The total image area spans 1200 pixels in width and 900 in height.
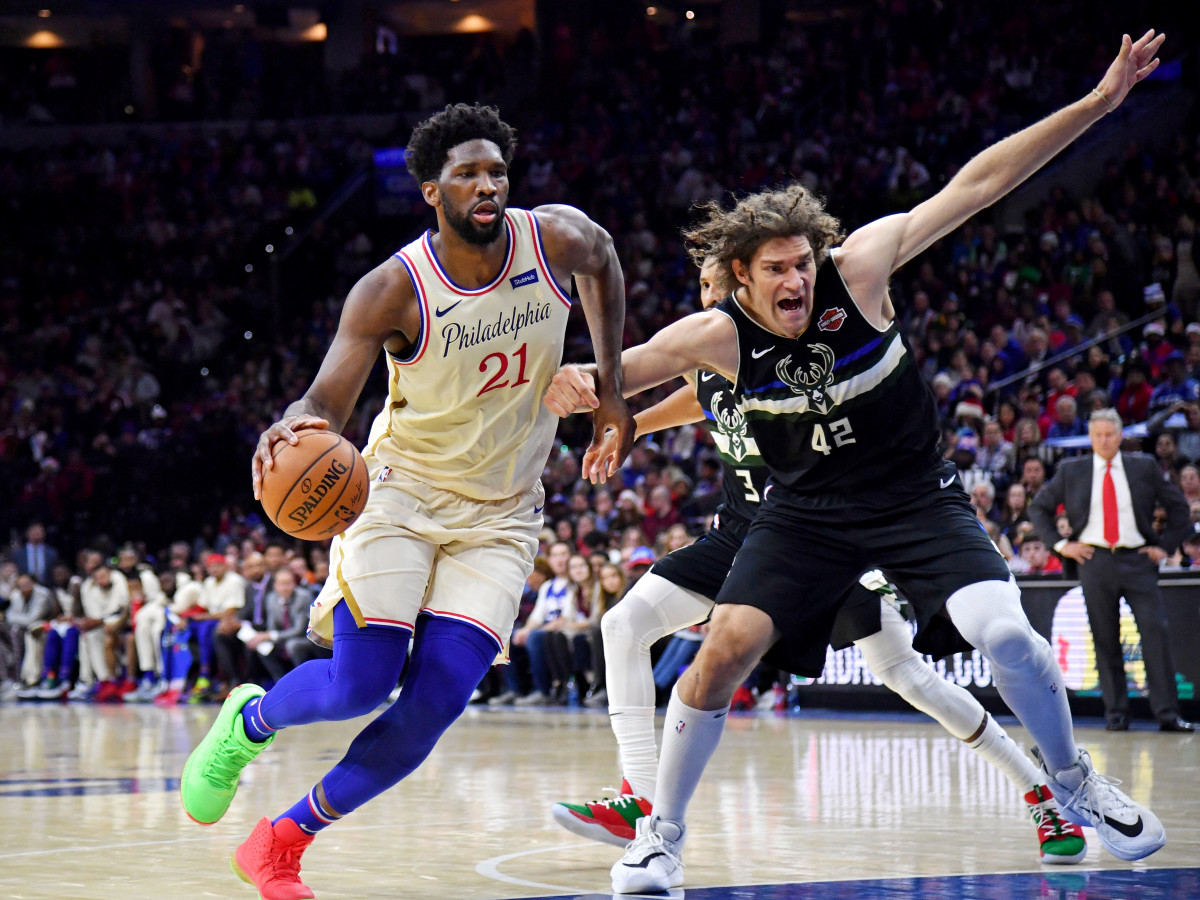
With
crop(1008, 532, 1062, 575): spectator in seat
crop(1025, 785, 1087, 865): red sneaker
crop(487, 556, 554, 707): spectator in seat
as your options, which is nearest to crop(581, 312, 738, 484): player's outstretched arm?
crop(1025, 785, 1087, 865): red sneaker

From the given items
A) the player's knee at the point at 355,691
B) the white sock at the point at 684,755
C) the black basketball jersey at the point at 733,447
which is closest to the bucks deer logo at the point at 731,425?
the black basketball jersey at the point at 733,447

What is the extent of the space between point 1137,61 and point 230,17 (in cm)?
2471

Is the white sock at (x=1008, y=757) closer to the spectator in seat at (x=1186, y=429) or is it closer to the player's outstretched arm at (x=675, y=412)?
the player's outstretched arm at (x=675, y=412)

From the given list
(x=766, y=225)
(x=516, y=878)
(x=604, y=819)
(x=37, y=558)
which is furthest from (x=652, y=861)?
(x=37, y=558)

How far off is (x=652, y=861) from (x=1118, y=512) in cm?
584

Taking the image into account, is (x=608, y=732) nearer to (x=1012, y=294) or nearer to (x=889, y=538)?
(x=889, y=538)

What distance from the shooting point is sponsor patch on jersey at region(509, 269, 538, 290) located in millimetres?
4238

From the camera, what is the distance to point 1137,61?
14.5ft

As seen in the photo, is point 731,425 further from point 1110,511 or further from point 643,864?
point 1110,511

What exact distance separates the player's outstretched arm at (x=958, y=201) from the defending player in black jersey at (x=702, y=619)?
0.48 metres

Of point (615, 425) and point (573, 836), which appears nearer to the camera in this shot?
point (615, 425)

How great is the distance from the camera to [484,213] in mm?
4121

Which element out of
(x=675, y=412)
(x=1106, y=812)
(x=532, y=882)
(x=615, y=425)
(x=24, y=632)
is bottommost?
(x=532, y=882)

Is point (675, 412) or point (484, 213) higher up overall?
point (484, 213)
